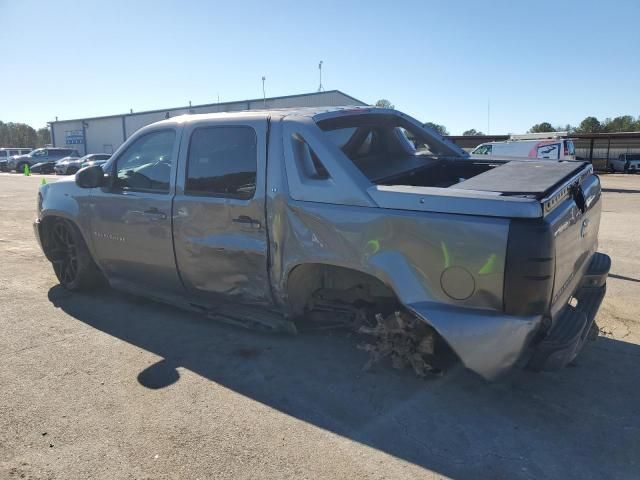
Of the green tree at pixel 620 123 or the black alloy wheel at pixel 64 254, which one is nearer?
the black alloy wheel at pixel 64 254

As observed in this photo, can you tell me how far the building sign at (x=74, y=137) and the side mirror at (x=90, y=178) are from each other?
5492 centimetres

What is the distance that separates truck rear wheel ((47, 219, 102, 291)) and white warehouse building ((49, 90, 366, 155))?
33.1 metres

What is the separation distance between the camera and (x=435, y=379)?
11.2 ft

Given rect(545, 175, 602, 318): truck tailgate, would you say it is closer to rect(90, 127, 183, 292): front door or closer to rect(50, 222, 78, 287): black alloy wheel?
rect(90, 127, 183, 292): front door

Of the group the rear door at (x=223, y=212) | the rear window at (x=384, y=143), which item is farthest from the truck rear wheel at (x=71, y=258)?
the rear window at (x=384, y=143)

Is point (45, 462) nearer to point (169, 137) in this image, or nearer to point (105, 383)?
point (105, 383)

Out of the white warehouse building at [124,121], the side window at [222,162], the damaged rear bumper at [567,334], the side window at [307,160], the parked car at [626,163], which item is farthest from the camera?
the white warehouse building at [124,121]

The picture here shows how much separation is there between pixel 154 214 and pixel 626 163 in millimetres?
33699

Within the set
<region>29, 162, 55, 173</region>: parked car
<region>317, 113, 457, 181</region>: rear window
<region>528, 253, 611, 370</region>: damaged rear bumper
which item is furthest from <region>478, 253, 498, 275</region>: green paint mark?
<region>29, 162, 55, 173</region>: parked car

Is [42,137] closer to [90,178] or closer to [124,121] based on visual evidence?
[124,121]

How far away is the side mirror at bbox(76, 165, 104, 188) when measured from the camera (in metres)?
4.61

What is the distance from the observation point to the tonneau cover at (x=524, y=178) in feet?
9.10

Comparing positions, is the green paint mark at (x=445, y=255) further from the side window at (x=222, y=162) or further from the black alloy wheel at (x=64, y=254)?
the black alloy wheel at (x=64, y=254)

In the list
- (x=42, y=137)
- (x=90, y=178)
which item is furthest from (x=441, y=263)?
(x=42, y=137)
